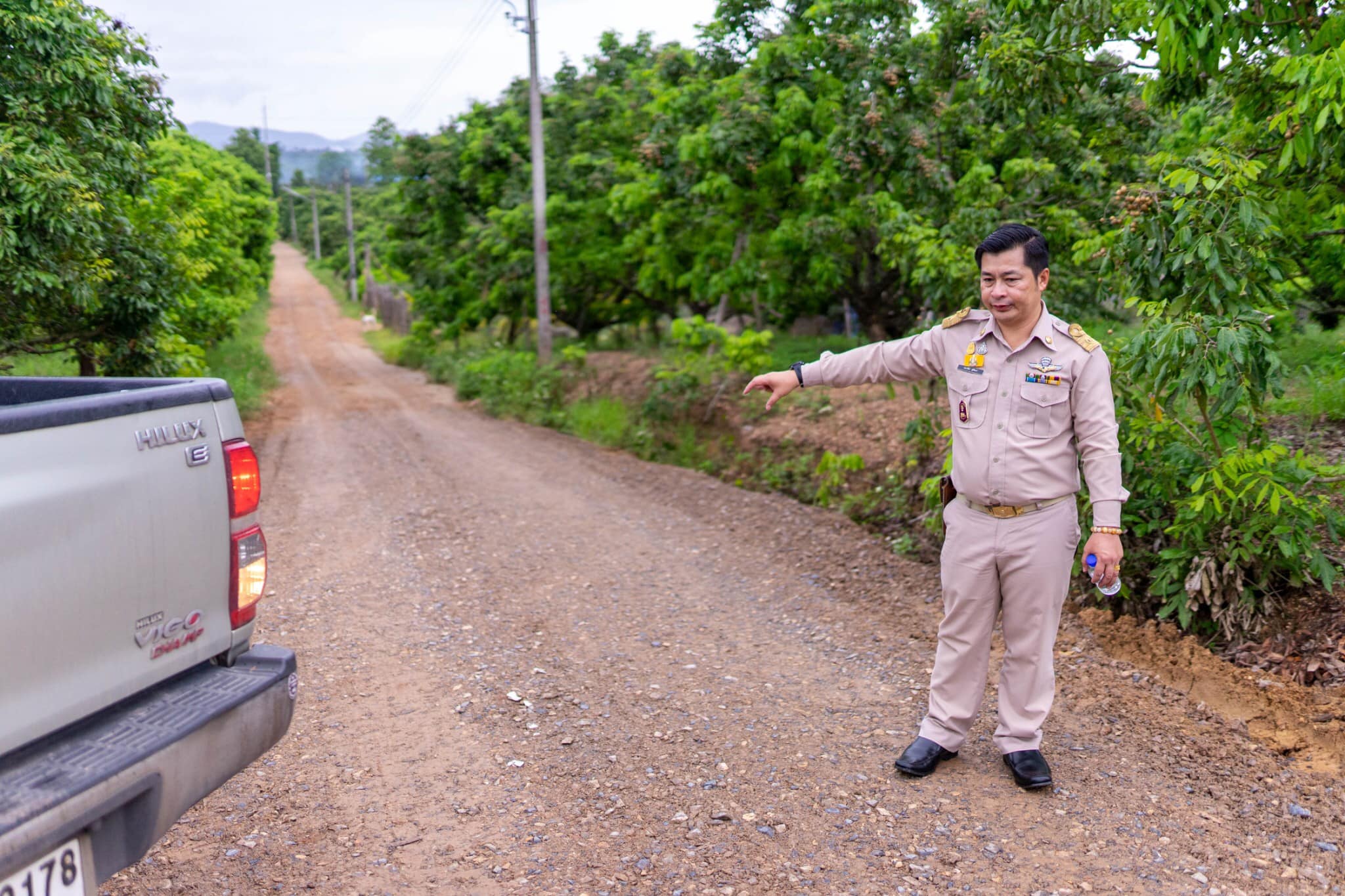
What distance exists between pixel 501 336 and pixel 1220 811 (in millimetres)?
21736

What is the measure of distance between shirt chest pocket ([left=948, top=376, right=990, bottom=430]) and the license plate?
2.76 meters

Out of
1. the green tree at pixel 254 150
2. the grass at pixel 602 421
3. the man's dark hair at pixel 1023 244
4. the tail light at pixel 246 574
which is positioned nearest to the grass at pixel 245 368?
the grass at pixel 602 421

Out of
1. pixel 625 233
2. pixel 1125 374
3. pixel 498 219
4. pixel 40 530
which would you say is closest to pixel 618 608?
pixel 1125 374

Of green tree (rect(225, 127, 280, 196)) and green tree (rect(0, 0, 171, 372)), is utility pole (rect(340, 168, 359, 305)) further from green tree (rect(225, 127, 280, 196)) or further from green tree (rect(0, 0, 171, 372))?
green tree (rect(0, 0, 171, 372))

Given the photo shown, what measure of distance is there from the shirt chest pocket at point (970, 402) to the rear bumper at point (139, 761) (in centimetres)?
229

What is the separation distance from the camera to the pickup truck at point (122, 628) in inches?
81.8

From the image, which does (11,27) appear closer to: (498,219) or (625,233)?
(625,233)

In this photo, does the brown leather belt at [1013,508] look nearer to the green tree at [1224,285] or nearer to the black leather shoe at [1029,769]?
the black leather shoe at [1029,769]

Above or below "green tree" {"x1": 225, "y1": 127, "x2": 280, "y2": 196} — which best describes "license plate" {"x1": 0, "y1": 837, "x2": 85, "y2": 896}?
below

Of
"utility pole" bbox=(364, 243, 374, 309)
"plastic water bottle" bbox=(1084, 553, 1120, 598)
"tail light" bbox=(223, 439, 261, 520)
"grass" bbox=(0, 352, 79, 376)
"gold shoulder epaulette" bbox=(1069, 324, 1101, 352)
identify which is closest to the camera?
"tail light" bbox=(223, 439, 261, 520)

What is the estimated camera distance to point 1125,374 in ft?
16.1

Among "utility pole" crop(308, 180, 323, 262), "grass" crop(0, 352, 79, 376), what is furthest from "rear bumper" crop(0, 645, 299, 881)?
"utility pole" crop(308, 180, 323, 262)

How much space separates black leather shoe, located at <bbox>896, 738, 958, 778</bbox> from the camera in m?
3.73

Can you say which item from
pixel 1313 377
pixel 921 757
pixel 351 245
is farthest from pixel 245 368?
pixel 351 245
